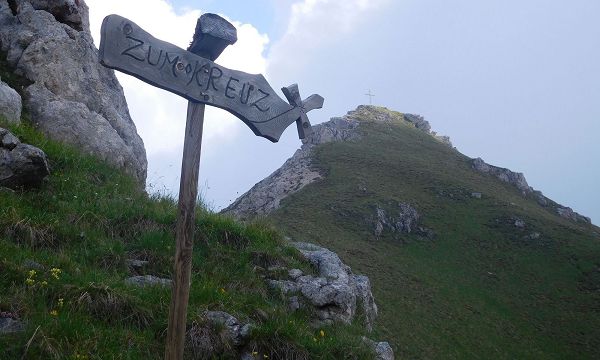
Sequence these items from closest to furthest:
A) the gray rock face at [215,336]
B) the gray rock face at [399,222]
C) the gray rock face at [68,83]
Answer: the gray rock face at [215,336] < the gray rock face at [68,83] < the gray rock face at [399,222]

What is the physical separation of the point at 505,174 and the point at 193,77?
223ft

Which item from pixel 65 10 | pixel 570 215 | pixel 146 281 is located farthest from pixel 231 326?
pixel 570 215

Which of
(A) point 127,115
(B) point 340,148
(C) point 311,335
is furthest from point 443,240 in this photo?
(C) point 311,335

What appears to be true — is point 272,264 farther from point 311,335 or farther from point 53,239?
point 53,239

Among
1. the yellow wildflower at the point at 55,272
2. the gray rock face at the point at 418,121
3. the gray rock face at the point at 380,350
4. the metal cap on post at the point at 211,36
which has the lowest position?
the gray rock face at the point at 380,350

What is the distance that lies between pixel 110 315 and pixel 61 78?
7.26 m

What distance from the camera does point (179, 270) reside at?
4.08 m

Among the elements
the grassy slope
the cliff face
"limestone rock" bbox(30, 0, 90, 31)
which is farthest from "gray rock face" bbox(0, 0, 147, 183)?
the grassy slope

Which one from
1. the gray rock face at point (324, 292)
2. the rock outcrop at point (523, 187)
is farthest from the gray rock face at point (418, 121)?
the gray rock face at point (324, 292)

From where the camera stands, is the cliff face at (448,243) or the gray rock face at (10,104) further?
the cliff face at (448,243)

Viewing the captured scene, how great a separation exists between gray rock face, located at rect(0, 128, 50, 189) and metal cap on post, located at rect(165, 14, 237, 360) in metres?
3.69

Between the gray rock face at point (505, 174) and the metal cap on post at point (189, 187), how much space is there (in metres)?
66.7

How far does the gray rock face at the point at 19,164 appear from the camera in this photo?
6777mm

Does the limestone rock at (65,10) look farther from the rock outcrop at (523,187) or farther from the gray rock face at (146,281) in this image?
the rock outcrop at (523,187)
